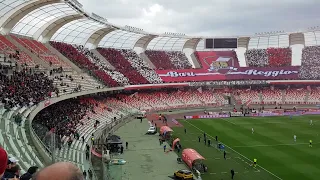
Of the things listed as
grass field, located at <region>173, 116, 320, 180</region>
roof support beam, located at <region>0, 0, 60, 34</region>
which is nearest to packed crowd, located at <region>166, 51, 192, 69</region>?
grass field, located at <region>173, 116, 320, 180</region>

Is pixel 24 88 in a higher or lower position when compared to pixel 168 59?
lower

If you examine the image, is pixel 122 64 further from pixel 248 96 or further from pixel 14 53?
pixel 14 53

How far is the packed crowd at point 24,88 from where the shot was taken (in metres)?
26.7

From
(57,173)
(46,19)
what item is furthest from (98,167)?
(46,19)

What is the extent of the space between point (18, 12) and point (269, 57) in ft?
179

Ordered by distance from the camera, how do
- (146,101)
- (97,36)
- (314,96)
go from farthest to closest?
(314,96)
(97,36)
(146,101)

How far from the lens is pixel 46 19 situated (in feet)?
157

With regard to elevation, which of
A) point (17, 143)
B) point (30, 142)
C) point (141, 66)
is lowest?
point (30, 142)

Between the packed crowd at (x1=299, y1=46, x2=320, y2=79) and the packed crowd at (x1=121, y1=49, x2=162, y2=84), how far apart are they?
95.7 feet

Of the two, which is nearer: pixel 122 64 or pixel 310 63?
pixel 122 64

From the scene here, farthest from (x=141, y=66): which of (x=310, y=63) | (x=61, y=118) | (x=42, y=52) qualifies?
(x=61, y=118)

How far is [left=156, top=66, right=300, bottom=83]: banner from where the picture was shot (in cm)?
7181

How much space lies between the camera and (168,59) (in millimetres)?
77312

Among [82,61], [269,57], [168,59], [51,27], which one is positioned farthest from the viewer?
[269,57]
